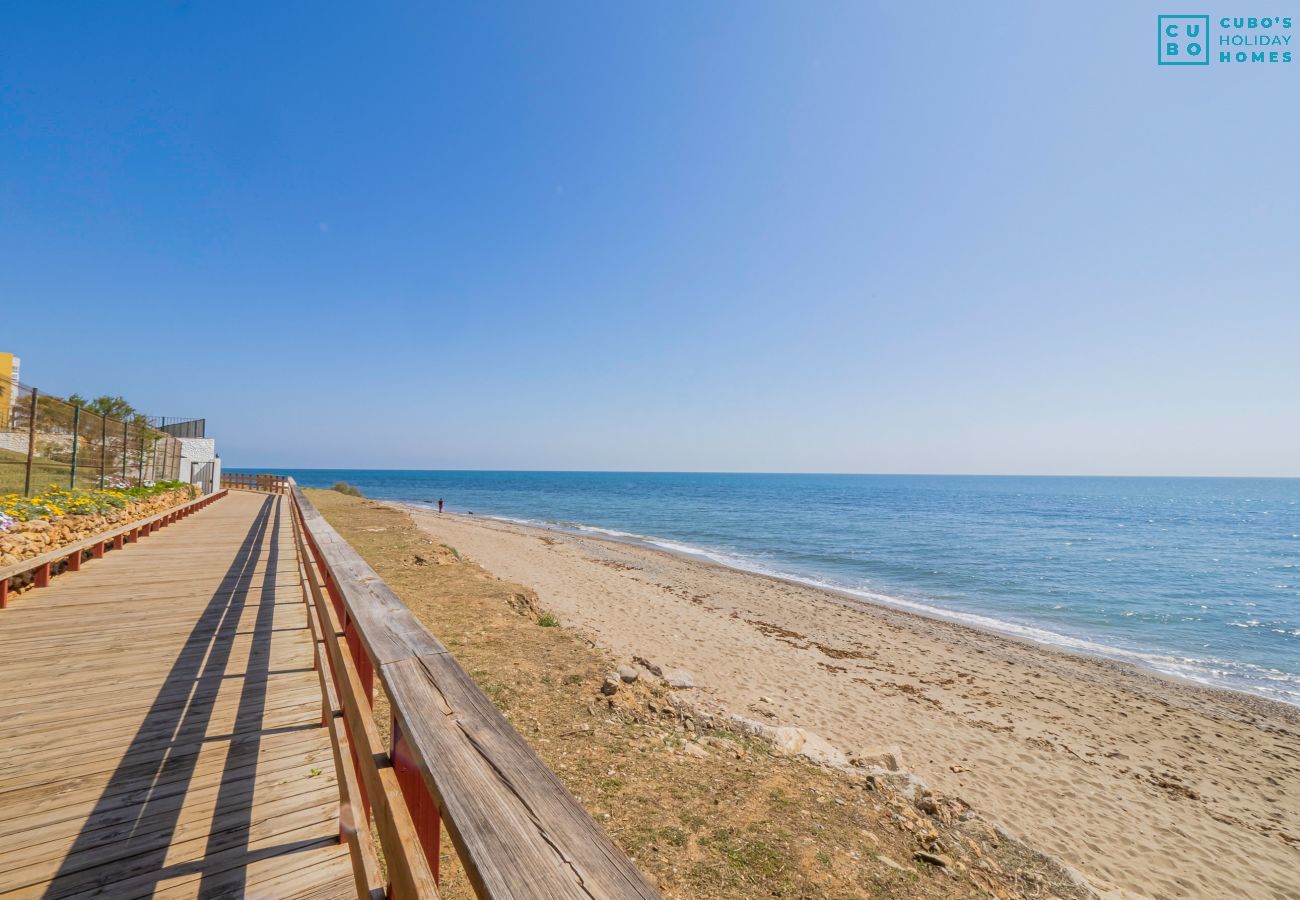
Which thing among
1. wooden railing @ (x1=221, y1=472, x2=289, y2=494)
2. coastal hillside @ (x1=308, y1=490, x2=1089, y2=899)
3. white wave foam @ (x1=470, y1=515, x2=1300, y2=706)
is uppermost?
wooden railing @ (x1=221, y1=472, x2=289, y2=494)

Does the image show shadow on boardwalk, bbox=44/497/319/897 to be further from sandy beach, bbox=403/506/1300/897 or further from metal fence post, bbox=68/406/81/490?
metal fence post, bbox=68/406/81/490

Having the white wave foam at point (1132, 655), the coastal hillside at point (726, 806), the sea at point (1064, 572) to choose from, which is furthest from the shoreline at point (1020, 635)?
the coastal hillside at point (726, 806)

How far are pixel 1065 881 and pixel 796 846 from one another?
2465mm

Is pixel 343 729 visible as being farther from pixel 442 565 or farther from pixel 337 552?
pixel 442 565

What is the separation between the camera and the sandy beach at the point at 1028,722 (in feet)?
19.9

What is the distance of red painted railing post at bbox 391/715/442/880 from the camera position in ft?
4.25

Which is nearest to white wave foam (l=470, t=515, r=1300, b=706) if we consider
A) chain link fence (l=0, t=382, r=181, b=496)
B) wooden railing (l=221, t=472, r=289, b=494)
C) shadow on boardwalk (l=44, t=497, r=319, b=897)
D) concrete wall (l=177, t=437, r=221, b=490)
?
shadow on boardwalk (l=44, t=497, r=319, b=897)

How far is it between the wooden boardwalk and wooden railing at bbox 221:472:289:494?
28.7 meters

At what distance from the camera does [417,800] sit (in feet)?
4.44

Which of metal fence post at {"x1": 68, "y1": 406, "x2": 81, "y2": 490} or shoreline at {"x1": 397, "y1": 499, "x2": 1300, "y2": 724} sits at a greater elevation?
metal fence post at {"x1": 68, "y1": 406, "x2": 81, "y2": 490}

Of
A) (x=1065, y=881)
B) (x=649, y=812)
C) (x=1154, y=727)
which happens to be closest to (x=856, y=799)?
(x=1065, y=881)

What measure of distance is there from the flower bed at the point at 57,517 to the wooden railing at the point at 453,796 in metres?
8.11

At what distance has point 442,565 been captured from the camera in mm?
12375

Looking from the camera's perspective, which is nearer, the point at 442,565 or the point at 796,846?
the point at 796,846
